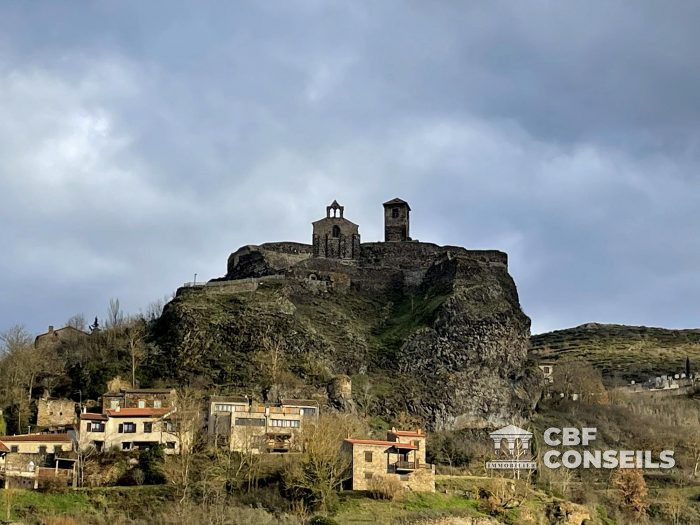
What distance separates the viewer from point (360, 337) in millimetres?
105125

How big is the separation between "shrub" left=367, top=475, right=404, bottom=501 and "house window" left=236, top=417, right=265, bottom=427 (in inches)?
409

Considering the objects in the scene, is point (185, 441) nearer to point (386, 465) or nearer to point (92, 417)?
point (92, 417)

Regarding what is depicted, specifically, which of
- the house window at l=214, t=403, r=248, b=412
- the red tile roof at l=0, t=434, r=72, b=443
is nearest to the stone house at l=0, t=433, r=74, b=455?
the red tile roof at l=0, t=434, r=72, b=443

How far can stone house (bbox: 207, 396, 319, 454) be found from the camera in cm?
7738

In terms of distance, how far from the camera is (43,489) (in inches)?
2702

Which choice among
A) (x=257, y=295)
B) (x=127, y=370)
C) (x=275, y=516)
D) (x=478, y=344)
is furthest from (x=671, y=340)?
(x=275, y=516)

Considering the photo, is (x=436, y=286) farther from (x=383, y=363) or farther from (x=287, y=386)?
(x=287, y=386)

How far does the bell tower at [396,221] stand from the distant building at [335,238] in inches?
198

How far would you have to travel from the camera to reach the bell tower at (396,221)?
124000 mm

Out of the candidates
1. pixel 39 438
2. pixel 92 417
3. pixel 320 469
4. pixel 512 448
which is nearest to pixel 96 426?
pixel 92 417

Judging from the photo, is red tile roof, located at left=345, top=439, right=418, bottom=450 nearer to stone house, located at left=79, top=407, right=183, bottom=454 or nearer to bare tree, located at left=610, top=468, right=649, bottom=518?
stone house, located at left=79, top=407, right=183, bottom=454

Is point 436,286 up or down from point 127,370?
up

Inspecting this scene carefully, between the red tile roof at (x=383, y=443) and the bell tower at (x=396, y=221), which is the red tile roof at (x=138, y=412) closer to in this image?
the red tile roof at (x=383, y=443)

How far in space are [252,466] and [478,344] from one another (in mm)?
35454
